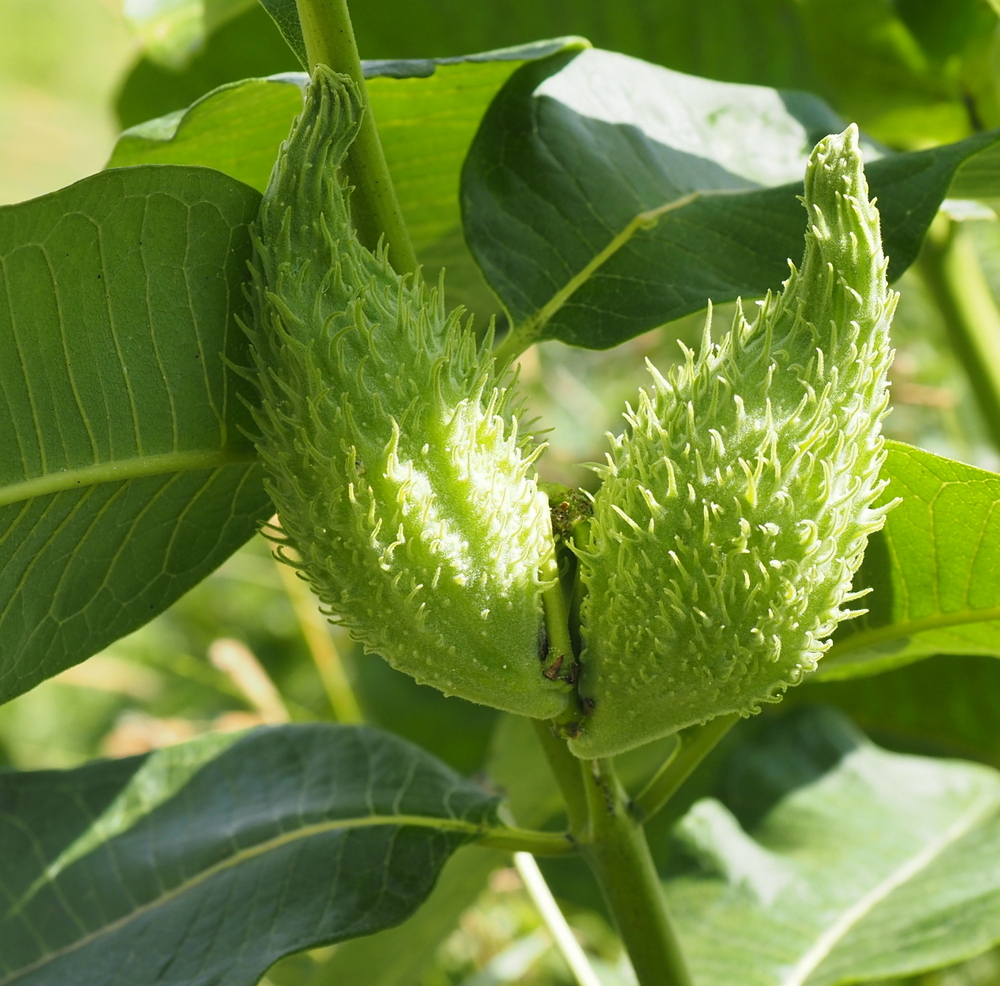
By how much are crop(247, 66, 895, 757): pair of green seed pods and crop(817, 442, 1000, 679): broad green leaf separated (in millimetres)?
220

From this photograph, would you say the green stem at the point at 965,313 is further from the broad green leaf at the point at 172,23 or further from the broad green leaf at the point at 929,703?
the broad green leaf at the point at 172,23

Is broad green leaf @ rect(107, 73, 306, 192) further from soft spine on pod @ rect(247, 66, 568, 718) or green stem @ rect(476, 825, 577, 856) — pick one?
green stem @ rect(476, 825, 577, 856)

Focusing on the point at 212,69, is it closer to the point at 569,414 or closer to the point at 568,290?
the point at 568,290

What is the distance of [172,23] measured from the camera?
1499 millimetres

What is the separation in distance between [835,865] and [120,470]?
129 cm

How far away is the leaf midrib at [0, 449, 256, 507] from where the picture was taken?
0.92 metres

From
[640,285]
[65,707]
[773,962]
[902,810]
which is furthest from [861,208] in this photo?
[65,707]

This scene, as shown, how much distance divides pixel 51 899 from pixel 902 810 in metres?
1.33

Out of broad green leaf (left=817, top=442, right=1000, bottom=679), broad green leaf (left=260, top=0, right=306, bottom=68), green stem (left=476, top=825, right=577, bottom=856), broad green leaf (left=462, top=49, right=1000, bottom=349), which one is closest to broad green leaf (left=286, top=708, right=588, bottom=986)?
green stem (left=476, top=825, right=577, bottom=856)

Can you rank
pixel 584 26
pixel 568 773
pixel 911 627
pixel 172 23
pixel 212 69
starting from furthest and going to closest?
pixel 212 69, pixel 584 26, pixel 172 23, pixel 911 627, pixel 568 773

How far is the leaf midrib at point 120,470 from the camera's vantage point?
3.02 ft

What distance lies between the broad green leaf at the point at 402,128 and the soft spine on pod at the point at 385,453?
0.86ft

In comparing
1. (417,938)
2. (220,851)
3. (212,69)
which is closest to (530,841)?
(220,851)

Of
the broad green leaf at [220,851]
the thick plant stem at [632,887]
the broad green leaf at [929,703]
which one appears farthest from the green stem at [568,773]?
the broad green leaf at [929,703]
